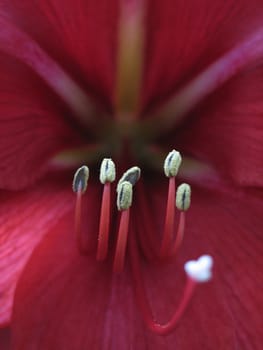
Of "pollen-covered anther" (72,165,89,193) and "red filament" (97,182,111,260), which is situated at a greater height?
"pollen-covered anther" (72,165,89,193)

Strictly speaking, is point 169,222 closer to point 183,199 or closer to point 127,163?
point 183,199

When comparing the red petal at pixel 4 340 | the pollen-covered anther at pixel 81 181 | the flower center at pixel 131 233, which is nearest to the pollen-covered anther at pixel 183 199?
the flower center at pixel 131 233

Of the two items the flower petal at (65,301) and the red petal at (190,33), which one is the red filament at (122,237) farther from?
the red petal at (190,33)

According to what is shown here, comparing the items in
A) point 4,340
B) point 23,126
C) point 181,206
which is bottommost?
point 4,340

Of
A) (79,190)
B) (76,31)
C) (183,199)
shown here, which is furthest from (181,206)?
(76,31)

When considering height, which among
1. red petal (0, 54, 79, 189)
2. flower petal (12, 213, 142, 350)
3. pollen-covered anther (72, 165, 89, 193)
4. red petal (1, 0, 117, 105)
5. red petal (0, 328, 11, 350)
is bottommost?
red petal (0, 328, 11, 350)

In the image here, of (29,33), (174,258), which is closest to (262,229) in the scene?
(174,258)

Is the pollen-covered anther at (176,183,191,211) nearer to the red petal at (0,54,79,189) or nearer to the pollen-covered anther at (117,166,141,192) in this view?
the pollen-covered anther at (117,166,141,192)

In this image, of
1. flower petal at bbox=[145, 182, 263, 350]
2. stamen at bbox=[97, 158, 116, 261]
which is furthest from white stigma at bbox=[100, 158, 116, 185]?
flower petal at bbox=[145, 182, 263, 350]
